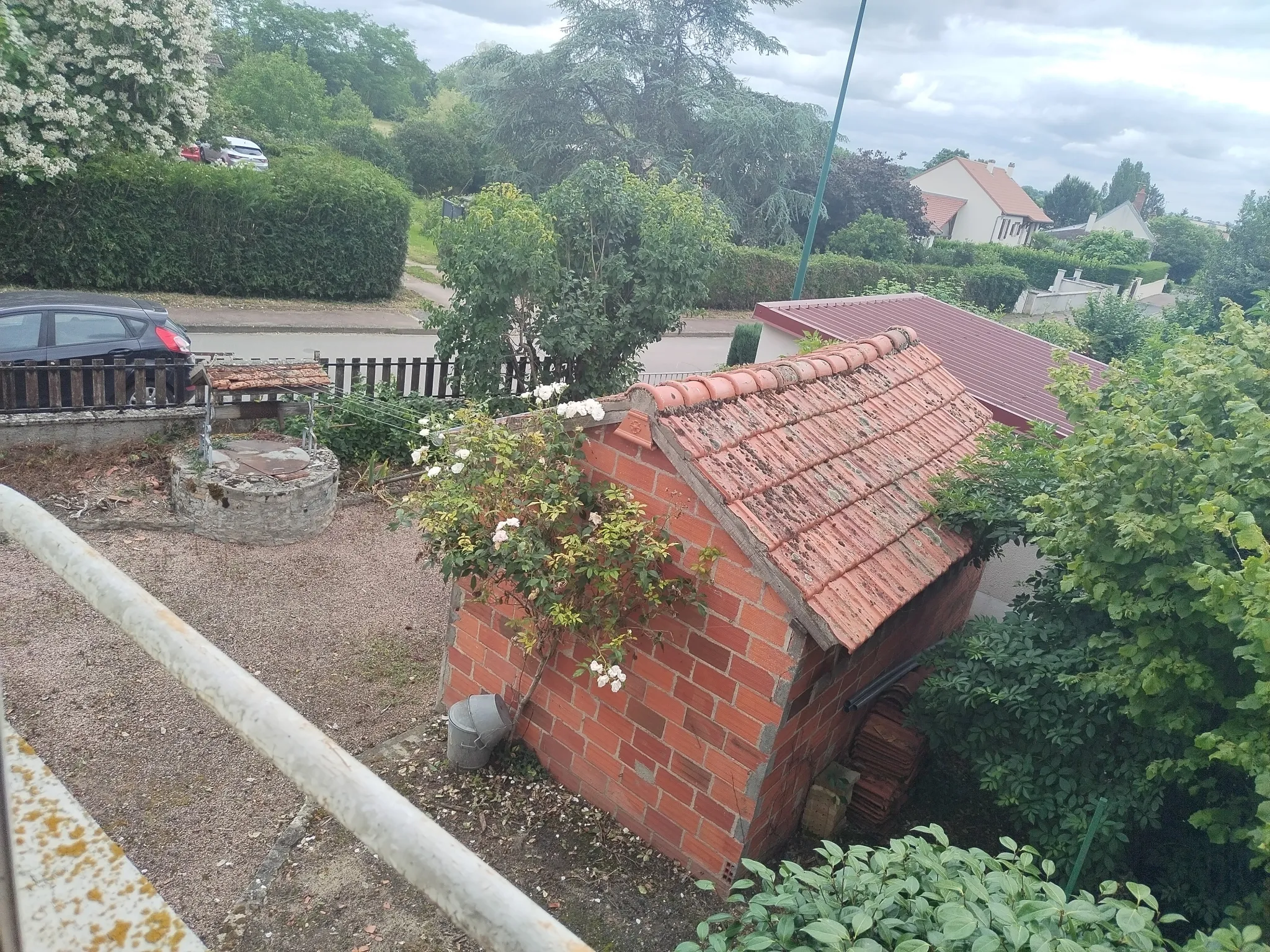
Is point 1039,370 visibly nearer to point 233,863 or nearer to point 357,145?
point 233,863

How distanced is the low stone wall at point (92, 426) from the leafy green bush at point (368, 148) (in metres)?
27.5

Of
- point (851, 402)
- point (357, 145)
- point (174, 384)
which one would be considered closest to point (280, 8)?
point (357, 145)

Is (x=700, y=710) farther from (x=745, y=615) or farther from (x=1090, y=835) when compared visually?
(x=1090, y=835)

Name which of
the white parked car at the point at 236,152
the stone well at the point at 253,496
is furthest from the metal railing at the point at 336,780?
the white parked car at the point at 236,152

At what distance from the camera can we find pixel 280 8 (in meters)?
53.4

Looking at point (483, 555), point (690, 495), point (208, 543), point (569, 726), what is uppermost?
point (690, 495)

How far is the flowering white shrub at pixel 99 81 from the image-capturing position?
15719 mm

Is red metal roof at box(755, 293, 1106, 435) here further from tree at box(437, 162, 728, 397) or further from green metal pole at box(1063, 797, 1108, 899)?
green metal pole at box(1063, 797, 1108, 899)

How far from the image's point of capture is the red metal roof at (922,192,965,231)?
54156 mm

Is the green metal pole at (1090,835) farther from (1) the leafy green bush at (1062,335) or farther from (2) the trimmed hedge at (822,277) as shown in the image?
(2) the trimmed hedge at (822,277)

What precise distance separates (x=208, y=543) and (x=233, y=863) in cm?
484

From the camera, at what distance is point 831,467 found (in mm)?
6051

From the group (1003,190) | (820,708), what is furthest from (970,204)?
(820,708)

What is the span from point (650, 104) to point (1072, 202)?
249 feet
